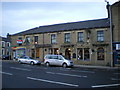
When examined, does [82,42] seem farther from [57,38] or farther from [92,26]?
[57,38]

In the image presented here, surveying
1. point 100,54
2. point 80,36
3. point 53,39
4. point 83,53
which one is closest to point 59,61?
point 83,53

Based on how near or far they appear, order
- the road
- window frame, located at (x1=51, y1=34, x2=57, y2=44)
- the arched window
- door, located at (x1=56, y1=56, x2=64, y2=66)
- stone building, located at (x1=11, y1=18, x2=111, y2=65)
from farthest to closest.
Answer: window frame, located at (x1=51, y1=34, x2=57, y2=44) → stone building, located at (x1=11, y1=18, x2=111, y2=65) → the arched window → door, located at (x1=56, y1=56, x2=64, y2=66) → the road

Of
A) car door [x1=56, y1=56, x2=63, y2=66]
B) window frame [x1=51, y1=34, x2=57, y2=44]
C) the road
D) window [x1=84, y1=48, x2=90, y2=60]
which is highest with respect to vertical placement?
window frame [x1=51, y1=34, x2=57, y2=44]

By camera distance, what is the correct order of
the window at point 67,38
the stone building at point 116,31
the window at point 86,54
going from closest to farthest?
the stone building at point 116,31 < the window at point 86,54 < the window at point 67,38

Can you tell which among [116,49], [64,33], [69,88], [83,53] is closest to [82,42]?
[83,53]

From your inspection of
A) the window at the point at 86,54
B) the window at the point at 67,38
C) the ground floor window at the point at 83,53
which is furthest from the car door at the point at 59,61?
the window at the point at 67,38

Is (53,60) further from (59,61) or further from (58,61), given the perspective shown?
(59,61)

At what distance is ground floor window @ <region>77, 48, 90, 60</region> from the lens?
23539 millimetres

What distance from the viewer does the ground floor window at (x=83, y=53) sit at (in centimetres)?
2354

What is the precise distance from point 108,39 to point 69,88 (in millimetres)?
16584

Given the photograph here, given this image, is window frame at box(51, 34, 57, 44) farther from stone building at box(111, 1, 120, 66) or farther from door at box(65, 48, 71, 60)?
stone building at box(111, 1, 120, 66)

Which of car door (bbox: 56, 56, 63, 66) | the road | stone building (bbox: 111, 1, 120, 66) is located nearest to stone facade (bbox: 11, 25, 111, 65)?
stone building (bbox: 111, 1, 120, 66)

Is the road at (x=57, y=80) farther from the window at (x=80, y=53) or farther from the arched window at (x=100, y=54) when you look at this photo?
the window at (x=80, y=53)

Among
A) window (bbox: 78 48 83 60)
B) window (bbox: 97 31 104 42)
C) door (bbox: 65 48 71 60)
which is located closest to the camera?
window (bbox: 97 31 104 42)
